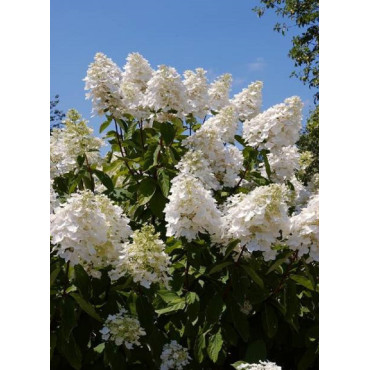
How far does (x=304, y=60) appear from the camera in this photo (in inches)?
466

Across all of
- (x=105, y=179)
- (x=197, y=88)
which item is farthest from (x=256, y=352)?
(x=197, y=88)

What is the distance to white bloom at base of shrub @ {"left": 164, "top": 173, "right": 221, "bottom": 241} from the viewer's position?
3.18 m

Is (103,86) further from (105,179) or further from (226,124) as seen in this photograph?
(226,124)

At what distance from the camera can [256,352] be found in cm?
338

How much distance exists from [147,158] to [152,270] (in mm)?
1202

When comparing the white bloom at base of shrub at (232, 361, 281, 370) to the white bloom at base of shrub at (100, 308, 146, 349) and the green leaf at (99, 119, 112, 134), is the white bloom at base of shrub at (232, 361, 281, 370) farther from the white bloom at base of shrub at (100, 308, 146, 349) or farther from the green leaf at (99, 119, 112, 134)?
the green leaf at (99, 119, 112, 134)

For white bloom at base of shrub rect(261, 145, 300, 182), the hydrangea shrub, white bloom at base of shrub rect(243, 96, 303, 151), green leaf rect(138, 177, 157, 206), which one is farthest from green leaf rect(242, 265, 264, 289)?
white bloom at base of shrub rect(261, 145, 300, 182)

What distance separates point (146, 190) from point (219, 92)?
1.83 meters

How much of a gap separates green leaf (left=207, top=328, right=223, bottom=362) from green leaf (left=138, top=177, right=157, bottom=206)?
1087 millimetres

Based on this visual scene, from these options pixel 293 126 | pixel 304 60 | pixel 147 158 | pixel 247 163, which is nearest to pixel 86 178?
pixel 147 158
